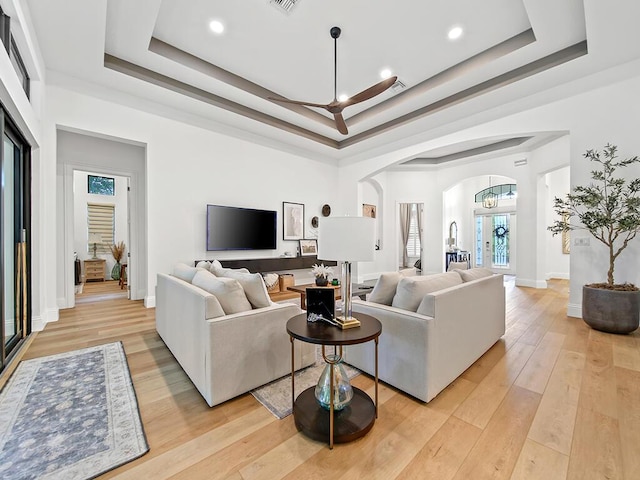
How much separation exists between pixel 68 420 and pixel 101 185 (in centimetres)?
768

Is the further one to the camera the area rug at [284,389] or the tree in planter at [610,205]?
the tree in planter at [610,205]

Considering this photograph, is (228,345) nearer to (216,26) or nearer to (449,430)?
(449,430)

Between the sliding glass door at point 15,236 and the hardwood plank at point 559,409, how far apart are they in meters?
4.00

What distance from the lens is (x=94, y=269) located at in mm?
6973

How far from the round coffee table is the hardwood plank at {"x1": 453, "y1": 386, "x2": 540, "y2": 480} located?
0.53 meters

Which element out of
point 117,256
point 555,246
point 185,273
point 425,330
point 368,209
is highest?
point 368,209

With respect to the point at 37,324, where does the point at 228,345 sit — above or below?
above

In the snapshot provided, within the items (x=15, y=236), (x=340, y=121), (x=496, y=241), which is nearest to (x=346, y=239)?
(x=340, y=121)

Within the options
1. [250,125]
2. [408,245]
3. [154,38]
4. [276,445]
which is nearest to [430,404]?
[276,445]

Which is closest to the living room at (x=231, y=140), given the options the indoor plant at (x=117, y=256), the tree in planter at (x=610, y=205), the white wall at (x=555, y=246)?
the tree in planter at (x=610, y=205)

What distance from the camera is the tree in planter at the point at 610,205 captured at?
3.27m

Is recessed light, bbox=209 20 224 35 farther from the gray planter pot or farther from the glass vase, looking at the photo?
the gray planter pot

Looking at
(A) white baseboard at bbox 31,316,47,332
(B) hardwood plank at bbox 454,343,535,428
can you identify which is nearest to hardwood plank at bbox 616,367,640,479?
(B) hardwood plank at bbox 454,343,535,428

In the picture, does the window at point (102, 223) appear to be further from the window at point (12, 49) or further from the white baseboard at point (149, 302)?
the window at point (12, 49)
